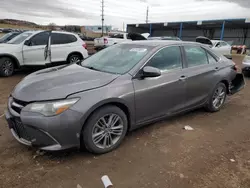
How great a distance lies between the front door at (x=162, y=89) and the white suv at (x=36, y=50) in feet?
18.4

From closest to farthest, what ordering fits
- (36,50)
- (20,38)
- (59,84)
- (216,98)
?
(59,84) < (216,98) < (36,50) < (20,38)

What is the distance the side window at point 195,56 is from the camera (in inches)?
160

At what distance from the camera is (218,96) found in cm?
482

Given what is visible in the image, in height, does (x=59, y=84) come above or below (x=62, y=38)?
below

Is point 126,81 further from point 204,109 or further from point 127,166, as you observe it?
point 204,109

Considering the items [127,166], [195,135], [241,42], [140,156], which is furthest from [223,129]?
[241,42]

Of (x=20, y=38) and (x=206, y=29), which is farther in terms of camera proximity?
(x=206, y=29)

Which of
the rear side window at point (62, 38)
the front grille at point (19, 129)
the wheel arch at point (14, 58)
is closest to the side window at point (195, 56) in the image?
the front grille at point (19, 129)

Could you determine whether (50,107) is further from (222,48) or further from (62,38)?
(222,48)

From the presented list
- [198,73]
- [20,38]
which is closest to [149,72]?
[198,73]

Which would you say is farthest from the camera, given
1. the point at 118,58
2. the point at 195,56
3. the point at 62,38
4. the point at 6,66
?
the point at 62,38

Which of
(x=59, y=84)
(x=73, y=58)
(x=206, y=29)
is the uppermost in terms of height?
(x=206, y=29)

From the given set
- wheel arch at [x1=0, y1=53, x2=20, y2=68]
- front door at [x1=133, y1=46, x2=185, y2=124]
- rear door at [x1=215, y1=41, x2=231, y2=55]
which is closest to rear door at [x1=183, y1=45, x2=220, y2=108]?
front door at [x1=133, y1=46, x2=185, y2=124]

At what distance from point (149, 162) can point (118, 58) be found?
5.79 ft
